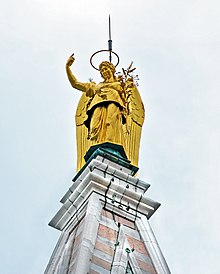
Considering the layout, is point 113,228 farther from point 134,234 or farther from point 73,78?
point 73,78

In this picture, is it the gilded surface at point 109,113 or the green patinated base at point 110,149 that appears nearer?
Result: the green patinated base at point 110,149

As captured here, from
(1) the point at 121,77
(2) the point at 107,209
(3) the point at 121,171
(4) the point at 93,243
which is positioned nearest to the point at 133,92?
(1) the point at 121,77

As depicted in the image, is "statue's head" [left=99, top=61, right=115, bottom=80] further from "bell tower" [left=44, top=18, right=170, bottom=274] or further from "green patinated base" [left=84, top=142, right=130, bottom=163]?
"green patinated base" [left=84, top=142, right=130, bottom=163]

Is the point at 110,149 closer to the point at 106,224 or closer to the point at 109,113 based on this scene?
the point at 109,113

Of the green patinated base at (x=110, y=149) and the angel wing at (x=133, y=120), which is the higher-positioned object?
the angel wing at (x=133, y=120)

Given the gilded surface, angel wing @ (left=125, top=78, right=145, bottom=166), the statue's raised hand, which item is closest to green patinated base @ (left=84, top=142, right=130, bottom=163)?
the gilded surface

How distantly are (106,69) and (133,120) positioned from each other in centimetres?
110

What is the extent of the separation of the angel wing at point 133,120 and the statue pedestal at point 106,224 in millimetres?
835

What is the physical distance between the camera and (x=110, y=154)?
14.4 meters

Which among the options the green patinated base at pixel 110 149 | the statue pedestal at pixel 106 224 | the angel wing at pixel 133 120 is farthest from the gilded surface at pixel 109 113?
the statue pedestal at pixel 106 224

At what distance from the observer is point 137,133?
624 inches

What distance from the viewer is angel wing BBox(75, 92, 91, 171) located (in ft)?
49.9

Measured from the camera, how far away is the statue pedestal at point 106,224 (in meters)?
11.8

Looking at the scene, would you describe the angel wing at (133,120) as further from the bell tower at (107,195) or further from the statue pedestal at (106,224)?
the statue pedestal at (106,224)
